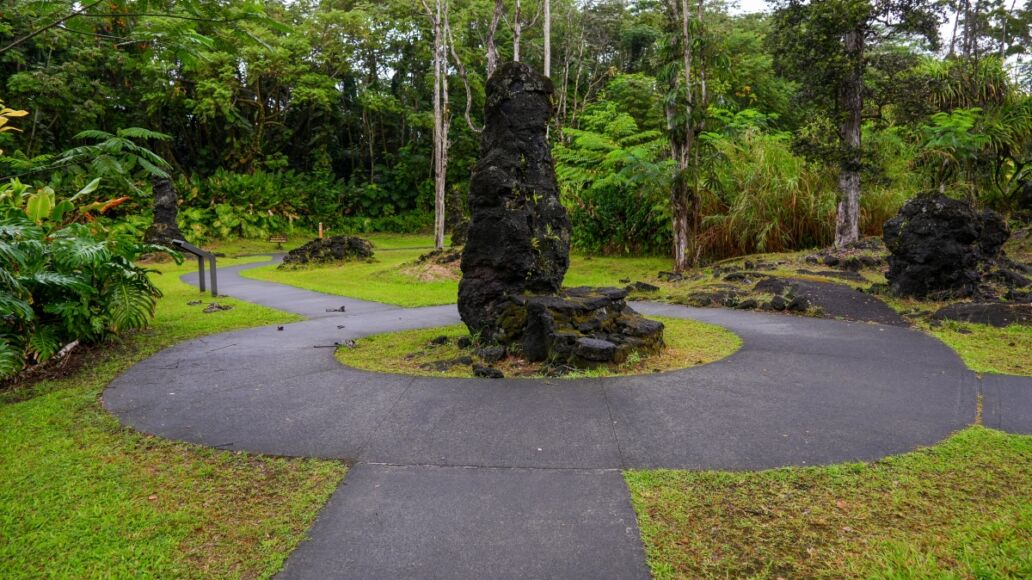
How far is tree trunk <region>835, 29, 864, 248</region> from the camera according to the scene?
11.1 metres

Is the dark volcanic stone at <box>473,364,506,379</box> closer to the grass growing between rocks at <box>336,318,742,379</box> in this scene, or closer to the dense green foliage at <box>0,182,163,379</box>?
the grass growing between rocks at <box>336,318,742,379</box>

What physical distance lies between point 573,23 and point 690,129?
2067 cm

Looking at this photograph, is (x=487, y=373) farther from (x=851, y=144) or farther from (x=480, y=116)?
(x=480, y=116)

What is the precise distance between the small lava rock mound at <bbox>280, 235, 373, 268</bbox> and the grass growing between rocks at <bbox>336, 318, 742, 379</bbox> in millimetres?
10146

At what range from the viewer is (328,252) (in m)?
16.7

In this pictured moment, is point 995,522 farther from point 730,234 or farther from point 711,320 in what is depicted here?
point 730,234

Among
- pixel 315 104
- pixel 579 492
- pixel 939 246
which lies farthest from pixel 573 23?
pixel 579 492

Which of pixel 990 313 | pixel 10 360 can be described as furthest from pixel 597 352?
pixel 990 313

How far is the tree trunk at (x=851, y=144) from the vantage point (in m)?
11.1

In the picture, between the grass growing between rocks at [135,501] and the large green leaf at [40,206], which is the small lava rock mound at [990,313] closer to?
the grass growing between rocks at [135,501]

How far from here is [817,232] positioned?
43.6ft

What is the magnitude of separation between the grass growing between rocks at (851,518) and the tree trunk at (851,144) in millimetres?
9279

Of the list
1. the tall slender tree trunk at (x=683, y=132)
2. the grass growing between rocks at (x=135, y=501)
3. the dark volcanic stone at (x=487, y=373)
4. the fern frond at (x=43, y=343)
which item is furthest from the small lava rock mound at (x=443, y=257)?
the grass growing between rocks at (x=135, y=501)

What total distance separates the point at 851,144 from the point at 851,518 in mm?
10930
